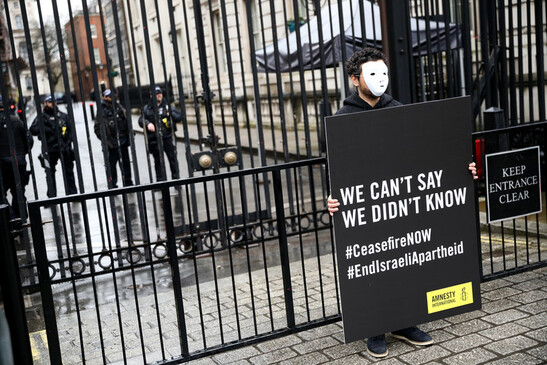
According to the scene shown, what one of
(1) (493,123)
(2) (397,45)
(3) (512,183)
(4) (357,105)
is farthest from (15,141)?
(3) (512,183)

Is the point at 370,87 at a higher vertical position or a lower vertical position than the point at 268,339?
higher

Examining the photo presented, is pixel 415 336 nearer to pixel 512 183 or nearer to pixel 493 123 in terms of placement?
pixel 512 183

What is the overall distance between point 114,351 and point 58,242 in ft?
6.23

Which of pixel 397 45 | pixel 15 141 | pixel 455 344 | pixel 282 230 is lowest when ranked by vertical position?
pixel 455 344

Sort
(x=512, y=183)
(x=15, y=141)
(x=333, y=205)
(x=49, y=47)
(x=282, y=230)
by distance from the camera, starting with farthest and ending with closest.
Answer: (x=49, y=47), (x=15, y=141), (x=512, y=183), (x=282, y=230), (x=333, y=205)

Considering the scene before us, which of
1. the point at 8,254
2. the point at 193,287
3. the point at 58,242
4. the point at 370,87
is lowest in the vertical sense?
the point at 193,287

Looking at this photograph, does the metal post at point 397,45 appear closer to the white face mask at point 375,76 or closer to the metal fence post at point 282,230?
the white face mask at point 375,76

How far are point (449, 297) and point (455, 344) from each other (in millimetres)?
310

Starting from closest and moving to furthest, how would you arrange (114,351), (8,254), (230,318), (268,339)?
(8,254) → (268,339) → (114,351) → (230,318)

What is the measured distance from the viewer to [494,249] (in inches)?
260

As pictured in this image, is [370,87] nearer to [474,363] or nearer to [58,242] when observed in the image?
[474,363]

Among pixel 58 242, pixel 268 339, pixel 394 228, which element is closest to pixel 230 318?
pixel 268 339

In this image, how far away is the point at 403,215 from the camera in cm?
418

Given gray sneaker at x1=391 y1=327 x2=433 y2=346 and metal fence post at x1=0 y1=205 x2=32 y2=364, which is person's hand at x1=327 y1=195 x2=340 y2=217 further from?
metal fence post at x1=0 y1=205 x2=32 y2=364
